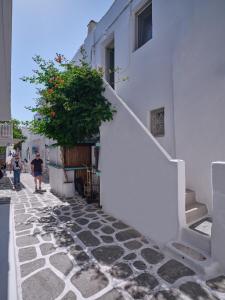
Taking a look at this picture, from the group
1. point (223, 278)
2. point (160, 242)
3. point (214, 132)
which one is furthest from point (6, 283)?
point (214, 132)

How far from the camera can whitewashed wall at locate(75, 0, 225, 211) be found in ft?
16.0

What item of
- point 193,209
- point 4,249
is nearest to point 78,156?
point 4,249

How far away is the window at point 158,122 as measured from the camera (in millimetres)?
6834

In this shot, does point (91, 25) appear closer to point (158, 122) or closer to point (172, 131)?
point (158, 122)

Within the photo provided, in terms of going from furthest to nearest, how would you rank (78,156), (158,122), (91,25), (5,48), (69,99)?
1. (91,25)
2. (78,156)
3. (158,122)
4. (69,99)
5. (5,48)

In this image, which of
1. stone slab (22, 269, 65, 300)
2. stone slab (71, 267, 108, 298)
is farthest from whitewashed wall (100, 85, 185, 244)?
stone slab (22, 269, 65, 300)

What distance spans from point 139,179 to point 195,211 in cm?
153

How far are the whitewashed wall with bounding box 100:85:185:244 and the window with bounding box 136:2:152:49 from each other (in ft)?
9.59

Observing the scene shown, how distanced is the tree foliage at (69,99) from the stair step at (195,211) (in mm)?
3566

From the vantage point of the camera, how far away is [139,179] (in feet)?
17.0

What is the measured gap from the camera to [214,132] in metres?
4.86

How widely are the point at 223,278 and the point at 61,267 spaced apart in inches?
112

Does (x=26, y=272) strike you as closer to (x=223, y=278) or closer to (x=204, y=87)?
(x=223, y=278)

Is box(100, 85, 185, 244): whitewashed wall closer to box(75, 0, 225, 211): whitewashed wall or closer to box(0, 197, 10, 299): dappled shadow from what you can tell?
box(75, 0, 225, 211): whitewashed wall
